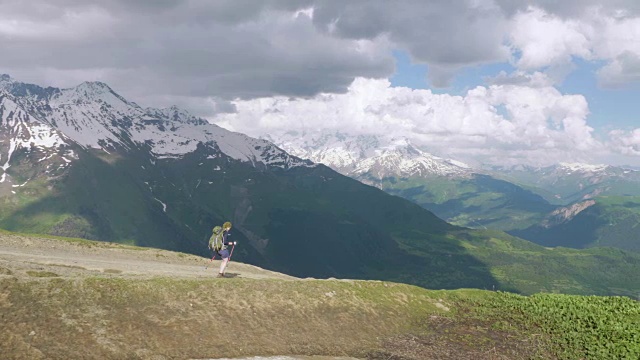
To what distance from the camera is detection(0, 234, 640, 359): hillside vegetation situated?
27.4 metres

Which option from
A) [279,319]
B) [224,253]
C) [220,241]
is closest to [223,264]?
[224,253]

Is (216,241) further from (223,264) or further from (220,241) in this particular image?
(223,264)

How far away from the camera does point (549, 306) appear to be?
45.3 m

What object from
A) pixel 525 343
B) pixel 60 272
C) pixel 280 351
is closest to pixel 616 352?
pixel 525 343

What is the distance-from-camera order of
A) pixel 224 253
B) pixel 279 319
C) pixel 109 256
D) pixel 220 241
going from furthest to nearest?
pixel 109 256
pixel 224 253
pixel 220 241
pixel 279 319

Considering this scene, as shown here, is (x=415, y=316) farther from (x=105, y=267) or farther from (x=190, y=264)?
(x=190, y=264)

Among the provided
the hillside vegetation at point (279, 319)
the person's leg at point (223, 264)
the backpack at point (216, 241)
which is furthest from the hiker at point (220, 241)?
the hillside vegetation at point (279, 319)

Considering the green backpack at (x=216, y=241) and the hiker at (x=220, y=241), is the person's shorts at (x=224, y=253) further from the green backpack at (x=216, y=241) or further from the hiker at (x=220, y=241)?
the green backpack at (x=216, y=241)

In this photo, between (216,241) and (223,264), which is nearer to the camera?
(216,241)

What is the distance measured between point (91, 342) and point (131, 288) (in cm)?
782

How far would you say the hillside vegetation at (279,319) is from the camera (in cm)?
2739

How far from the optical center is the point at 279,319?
35.5m

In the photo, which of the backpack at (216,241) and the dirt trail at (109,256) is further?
the dirt trail at (109,256)

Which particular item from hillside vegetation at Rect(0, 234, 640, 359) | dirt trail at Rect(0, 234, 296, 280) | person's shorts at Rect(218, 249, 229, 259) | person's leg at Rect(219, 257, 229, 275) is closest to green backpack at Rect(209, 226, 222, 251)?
person's shorts at Rect(218, 249, 229, 259)
